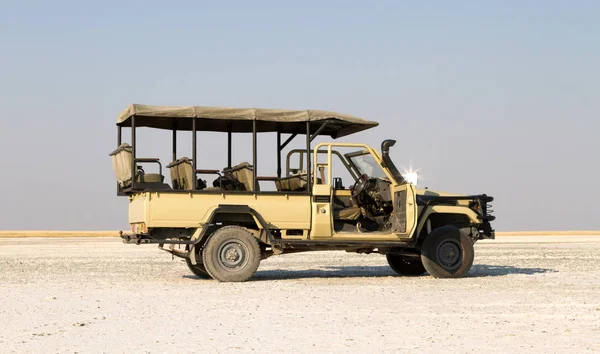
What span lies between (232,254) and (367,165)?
3.07 metres

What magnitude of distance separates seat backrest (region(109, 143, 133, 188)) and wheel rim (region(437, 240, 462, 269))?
18.8 ft

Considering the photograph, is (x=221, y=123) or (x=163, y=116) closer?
(x=163, y=116)

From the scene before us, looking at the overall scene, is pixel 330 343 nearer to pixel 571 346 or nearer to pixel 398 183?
pixel 571 346

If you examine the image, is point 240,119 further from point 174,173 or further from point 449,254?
point 449,254

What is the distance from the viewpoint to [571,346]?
26.6ft

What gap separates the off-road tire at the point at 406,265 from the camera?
58.2 feet

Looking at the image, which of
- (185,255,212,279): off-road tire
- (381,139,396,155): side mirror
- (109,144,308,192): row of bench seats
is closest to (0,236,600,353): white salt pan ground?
(185,255,212,279): off-road tire

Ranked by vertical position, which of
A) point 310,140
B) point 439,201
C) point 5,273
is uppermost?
point 310,140

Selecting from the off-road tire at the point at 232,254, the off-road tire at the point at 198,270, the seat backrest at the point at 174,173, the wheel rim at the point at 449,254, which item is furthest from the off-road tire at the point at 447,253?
the seat backrest at the point at 174,173

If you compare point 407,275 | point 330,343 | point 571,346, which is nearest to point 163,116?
point 407,275

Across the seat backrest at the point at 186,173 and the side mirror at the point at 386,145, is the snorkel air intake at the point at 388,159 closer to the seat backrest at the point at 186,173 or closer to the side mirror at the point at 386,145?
the side mirror at the point at 386,145

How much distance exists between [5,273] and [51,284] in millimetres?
3923

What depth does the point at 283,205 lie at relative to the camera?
15641 mm

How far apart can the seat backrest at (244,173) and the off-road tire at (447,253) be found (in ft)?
11.1
